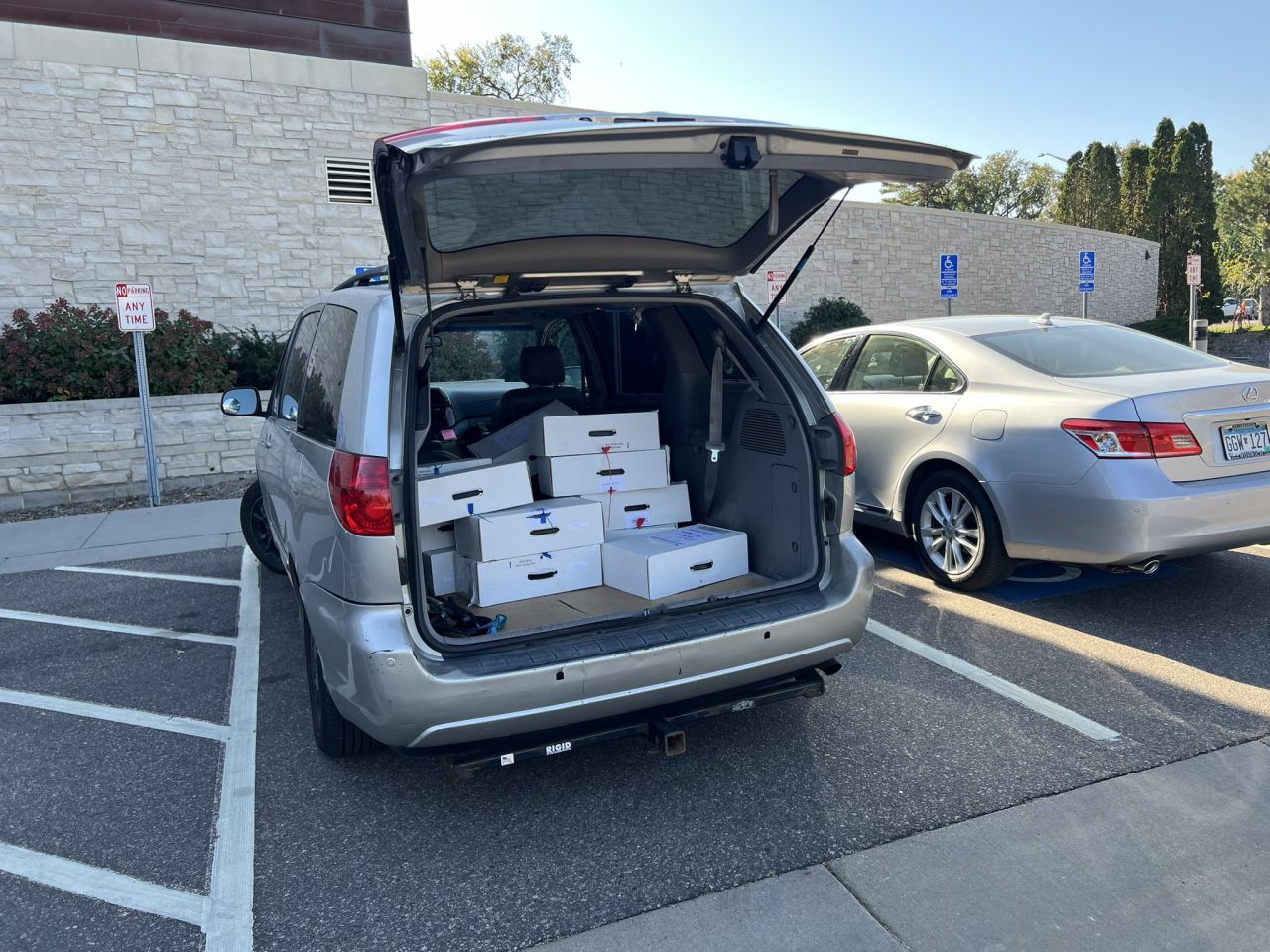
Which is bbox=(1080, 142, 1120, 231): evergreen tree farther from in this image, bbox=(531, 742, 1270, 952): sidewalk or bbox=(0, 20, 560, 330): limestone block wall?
bbox=(531, 742, 1270, 952): sidewalk

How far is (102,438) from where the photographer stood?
934 centimetres

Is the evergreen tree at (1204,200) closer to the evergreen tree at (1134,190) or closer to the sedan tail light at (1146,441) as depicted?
the evergreen tree at (1134,190)

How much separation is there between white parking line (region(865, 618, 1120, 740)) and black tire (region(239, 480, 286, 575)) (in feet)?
13.0

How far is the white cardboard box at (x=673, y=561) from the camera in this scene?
355 cm

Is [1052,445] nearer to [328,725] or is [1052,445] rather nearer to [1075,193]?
[328,725]

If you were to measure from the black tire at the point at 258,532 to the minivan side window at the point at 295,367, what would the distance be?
1543 mm

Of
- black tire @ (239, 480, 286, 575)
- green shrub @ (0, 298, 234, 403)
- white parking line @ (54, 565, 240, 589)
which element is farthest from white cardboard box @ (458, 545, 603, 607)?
green shrub @ (0, 298, 234, 403)

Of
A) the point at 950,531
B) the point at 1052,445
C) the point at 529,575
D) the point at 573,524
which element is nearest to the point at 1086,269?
the point at 950,531

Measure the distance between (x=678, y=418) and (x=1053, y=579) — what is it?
264cm

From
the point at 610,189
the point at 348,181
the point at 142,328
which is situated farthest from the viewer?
the point at 348,181

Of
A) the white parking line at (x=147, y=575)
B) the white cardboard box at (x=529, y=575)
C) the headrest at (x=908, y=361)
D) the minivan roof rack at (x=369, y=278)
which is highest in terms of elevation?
the minivan roof rack at (x=369, y=278)

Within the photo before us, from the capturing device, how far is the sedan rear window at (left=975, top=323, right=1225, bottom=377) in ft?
16.1

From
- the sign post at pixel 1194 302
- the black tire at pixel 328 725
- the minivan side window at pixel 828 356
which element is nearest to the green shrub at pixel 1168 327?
the sign post at pixel 1194 302

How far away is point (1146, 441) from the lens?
4207 millimetres
